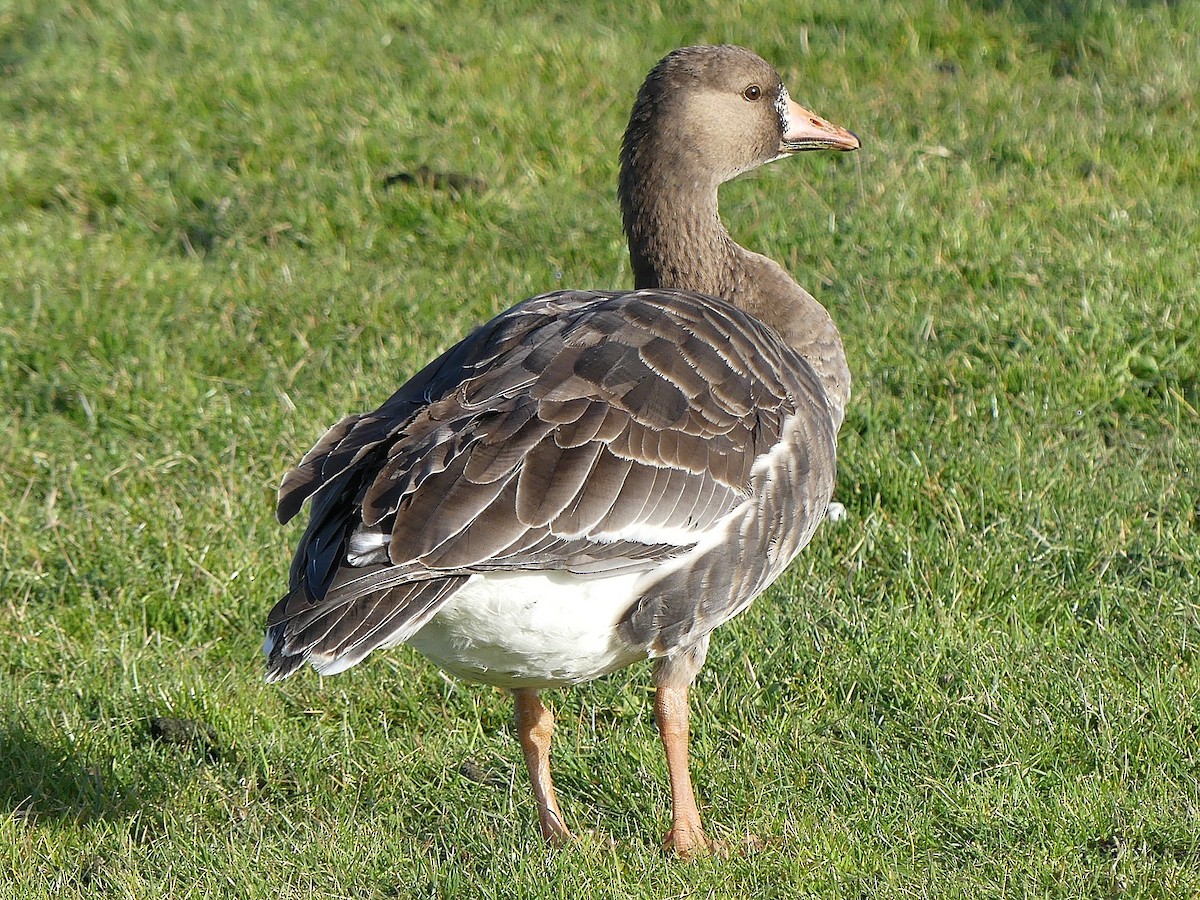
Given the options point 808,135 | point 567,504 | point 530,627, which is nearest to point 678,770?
point 530,627

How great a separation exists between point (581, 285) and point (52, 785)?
135 inches

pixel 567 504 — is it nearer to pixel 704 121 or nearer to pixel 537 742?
pixel 537 742

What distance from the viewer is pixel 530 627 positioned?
11.5ft

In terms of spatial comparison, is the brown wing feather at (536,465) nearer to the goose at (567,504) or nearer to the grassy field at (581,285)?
the goose at (567,504)

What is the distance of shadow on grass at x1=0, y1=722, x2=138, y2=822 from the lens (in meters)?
4.10

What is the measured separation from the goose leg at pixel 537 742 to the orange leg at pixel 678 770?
31 cm

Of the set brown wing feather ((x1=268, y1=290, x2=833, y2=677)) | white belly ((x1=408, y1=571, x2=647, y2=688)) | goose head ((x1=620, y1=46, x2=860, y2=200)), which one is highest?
goose head ((x1=620, y1=46, x2=860, y2=200))

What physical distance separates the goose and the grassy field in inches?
20.9

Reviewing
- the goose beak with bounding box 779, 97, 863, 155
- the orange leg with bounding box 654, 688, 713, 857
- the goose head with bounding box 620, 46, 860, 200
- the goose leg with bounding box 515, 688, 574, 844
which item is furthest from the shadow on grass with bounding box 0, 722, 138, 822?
the goose beak with bounding box 779, 97, 863, 155

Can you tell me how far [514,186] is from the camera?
7641mm

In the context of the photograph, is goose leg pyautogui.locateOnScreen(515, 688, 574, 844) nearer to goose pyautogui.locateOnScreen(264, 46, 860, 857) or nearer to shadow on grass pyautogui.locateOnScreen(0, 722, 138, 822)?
goose pyautogui.locateOnScreen(264, 46, 860, 857)

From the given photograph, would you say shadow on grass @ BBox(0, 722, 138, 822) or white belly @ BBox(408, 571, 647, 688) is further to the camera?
shadow on grass @ BBox(0, 722, 138, 822)

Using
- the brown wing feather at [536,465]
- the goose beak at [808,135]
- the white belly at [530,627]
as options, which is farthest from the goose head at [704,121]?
the white belly at [530,627]

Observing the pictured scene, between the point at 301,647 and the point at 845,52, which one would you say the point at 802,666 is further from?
the point at 845,52
